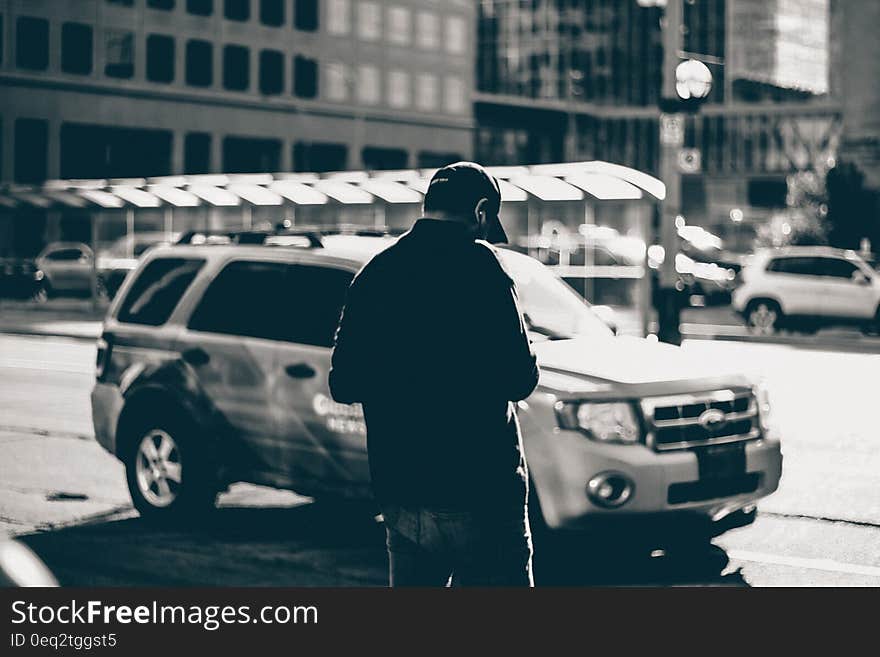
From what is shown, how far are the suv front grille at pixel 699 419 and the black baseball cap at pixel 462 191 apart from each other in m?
2.88

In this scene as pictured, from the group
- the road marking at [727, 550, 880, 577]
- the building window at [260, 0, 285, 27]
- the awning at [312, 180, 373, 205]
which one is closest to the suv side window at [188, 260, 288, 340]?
the road marking at [727, 550, 880, 577]

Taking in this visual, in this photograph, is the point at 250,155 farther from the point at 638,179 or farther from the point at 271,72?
the point at 638,179

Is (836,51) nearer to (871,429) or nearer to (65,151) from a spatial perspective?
(65,151)

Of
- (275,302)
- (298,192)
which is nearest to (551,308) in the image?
(275,302)

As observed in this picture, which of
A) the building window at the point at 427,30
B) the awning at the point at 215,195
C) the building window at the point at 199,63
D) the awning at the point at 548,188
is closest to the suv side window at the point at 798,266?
the awning at the point at 548,188

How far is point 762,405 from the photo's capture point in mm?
6910

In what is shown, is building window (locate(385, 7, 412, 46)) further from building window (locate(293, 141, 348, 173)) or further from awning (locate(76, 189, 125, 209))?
awning (locate(76, 189, 125, 209))

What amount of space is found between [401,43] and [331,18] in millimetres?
5181

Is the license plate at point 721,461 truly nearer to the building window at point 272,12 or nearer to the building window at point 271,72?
the building window at point 271,72

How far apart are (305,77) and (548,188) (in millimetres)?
51788

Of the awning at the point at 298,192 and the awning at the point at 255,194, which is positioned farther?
the awning at the point at 255,194

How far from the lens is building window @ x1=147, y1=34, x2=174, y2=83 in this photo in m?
59.1

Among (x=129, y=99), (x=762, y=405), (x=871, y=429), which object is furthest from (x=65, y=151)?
(x=762, y=405)

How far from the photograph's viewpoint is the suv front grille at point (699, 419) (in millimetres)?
6422
